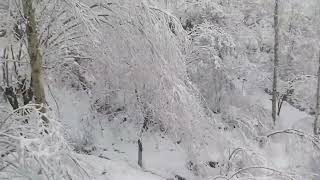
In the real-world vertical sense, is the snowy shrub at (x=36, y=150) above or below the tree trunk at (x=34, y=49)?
below

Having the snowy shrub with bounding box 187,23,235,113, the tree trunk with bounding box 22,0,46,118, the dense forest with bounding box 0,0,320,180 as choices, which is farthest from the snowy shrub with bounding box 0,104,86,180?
the snowy shrub with bounding box 187,23,235,113

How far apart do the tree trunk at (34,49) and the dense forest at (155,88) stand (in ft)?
0.05

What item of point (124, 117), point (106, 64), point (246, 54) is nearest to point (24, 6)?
point (106, 64)

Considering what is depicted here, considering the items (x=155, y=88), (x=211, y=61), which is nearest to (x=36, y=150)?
(x=155, y=88)

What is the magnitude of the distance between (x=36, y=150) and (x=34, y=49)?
247 centimetres

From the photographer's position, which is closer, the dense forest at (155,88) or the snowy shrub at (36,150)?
the snowy shrub at (36,150)

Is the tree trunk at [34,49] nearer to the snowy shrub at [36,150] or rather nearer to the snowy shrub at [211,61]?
the snowy shrub at [36,150]

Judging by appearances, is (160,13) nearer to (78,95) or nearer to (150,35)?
(150,35)

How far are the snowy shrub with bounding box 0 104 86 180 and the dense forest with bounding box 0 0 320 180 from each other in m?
0.02

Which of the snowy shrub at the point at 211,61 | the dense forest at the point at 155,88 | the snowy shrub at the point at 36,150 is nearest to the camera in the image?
the snowy shrub at the point at 36,150

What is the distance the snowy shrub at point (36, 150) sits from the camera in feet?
13.4

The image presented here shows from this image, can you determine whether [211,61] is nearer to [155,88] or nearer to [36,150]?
[155,88]

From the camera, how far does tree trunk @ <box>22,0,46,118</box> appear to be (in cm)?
606

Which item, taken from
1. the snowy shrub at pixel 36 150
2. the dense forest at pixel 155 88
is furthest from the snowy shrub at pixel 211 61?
the snowy shrub at pixel 36 150
